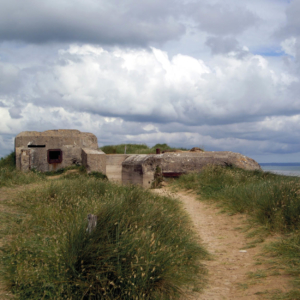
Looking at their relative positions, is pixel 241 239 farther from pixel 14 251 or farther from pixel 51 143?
pixel 51 143

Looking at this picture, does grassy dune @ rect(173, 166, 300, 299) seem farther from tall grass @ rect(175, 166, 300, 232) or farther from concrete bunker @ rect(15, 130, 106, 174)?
concrete bunker @ rect(15, 130, 106, 174)

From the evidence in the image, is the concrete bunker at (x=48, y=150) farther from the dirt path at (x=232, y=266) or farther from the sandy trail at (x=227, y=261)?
the dirt path at (x=232, y=266)

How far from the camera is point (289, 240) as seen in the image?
4.24 m

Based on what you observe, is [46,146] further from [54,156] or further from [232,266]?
[232,266]

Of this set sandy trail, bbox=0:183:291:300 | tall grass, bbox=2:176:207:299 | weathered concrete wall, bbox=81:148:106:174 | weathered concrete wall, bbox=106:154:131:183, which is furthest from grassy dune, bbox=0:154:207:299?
weathered concrete wall, bbox=106:154:131:183

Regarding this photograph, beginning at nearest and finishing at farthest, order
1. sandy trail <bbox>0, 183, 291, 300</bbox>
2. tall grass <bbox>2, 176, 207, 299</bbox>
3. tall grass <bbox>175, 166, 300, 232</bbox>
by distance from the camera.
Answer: tall grass <bbox>2, 176, 207, 299</bbox> < sandy trail <bbox>0, 183, 291, 300</bbox> < tall grass <bbox>175, 166, 300, 232</bbox>

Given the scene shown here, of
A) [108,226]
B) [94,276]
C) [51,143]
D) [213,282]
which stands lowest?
[213,282]

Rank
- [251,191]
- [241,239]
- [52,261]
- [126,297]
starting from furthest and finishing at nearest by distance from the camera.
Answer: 1. [251,191]
2. [241,239]
3. [52,261]
4. [126,297]

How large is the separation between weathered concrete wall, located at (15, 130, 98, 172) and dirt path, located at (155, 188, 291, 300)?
737 centimetres

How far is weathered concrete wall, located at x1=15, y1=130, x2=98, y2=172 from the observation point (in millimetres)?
12188

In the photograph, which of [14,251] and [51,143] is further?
[51,143]

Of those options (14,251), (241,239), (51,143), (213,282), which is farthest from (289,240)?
(51,143)

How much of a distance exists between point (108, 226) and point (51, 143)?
31.5 feet

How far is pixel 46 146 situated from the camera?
40.5 ft
